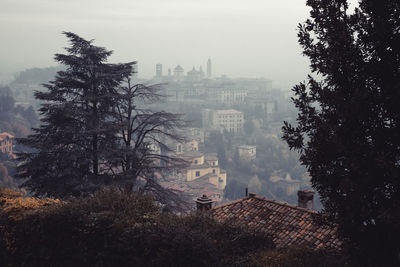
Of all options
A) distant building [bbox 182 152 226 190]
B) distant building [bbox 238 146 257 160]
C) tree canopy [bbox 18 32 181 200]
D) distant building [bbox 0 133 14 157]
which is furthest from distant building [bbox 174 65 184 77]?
tree canopy [bbox 18 32 181 200]

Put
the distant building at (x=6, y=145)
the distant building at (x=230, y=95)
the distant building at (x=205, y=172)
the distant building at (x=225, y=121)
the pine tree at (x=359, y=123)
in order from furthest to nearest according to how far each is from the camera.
Answer: the distant building at (x=230, y=95), the distant building at (x=225, y=121), the distant building at (x=205, y=172), the distant building at (x=6, y=145), the pine tree at (x=359, y=123)

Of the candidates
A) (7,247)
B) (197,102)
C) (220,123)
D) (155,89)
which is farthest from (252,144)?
(7,247)

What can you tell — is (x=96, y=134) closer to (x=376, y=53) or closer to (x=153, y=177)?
(x=153, y=177)

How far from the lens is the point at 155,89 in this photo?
15344 millimetres

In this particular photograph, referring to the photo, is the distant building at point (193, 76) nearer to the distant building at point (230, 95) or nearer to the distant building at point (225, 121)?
the distant building at point (230, 95)

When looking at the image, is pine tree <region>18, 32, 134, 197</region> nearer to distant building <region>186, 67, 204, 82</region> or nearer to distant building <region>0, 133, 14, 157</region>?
distant building <region>0, 133, 14, 157</region>

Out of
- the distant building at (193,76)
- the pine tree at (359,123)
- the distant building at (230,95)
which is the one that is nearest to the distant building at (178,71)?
the distant building at (193,76)

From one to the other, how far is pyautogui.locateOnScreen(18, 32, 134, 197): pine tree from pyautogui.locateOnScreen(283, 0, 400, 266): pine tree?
846 centimetres

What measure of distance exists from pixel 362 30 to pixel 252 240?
3467 millimetres

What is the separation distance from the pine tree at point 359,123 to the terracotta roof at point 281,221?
6.31 ft

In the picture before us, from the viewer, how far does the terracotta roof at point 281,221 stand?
746 cm

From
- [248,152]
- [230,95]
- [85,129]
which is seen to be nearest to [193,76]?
[230,95]

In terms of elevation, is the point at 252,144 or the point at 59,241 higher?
the point at 59,241

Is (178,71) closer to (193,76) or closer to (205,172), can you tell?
(193,76)
